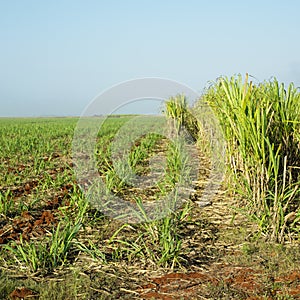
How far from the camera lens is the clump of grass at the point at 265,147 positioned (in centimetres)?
369

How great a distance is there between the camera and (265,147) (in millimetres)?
4059

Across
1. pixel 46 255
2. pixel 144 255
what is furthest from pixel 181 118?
pixel 46 255

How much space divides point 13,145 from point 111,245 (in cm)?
654

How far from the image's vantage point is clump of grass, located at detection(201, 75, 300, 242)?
369 centimetres

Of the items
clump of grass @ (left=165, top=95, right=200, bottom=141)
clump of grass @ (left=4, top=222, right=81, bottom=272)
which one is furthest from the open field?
clump of grass @ (left=165, top=95, right=200, bottom=141)

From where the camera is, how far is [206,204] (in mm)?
4750

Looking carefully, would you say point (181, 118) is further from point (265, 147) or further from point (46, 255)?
point (46, 255)

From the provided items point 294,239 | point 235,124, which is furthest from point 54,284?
point 235,124

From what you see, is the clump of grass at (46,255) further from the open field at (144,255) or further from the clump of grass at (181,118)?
the clump of grass at (181,118)

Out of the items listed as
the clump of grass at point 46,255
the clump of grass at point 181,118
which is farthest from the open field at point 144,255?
the clump of grass at point 181,118

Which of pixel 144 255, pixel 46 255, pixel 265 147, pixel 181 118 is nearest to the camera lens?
pixel 46 255

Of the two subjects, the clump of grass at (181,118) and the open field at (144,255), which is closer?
the open field at (144,255)

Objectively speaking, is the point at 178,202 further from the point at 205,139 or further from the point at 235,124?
the point at 205,139

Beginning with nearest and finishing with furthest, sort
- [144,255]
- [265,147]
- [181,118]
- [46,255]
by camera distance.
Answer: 1. [46,255]
2. [144,255]
3. [265,147]
4. [181,118]
